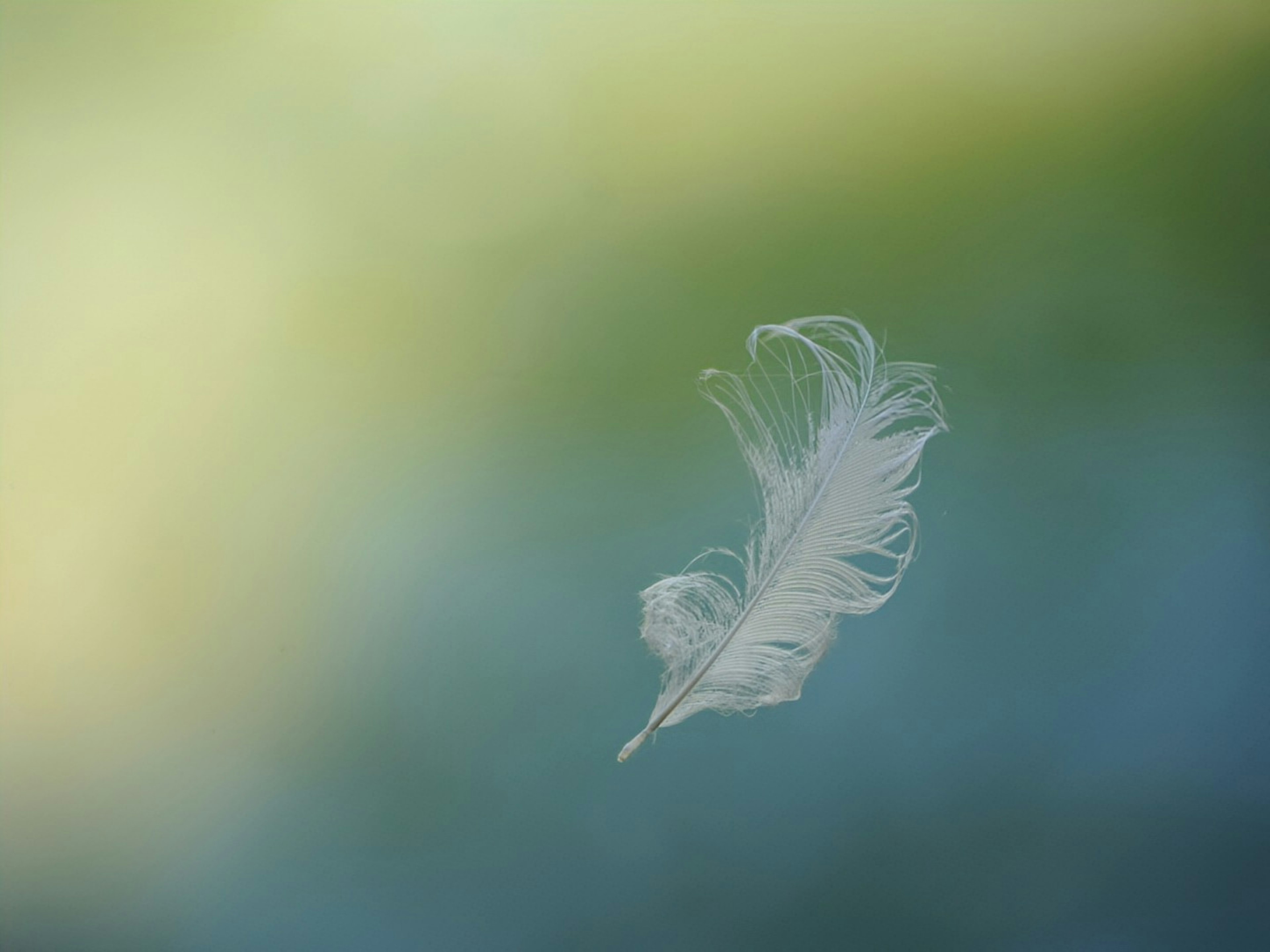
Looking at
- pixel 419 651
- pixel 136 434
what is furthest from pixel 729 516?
pixel 136 434

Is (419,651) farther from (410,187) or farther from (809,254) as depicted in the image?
(809,254)

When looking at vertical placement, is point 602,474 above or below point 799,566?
above

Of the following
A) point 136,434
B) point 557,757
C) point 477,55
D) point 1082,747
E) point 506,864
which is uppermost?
point 477,55

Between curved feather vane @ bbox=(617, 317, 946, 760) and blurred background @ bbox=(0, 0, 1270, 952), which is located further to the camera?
blurred background @ bbox=(0, 0, 1270, 952)

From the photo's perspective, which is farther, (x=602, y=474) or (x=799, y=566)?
(x=602, y=474)
